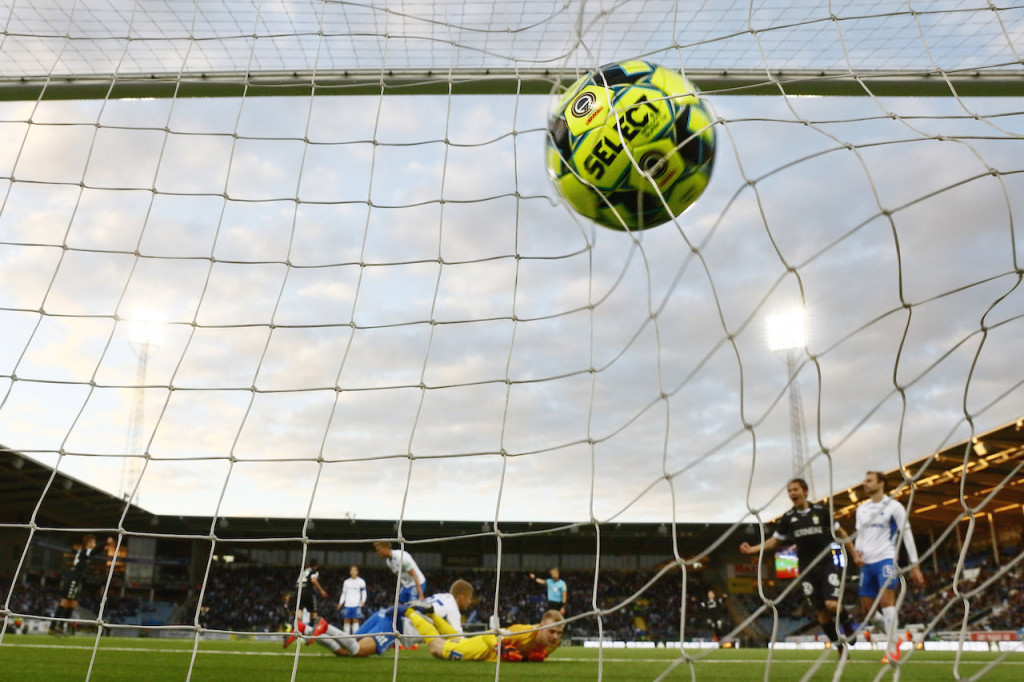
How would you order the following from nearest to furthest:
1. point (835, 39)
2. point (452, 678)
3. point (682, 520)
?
1. point (835, 39)
2. point (452, 678)
3. point (682, 520)

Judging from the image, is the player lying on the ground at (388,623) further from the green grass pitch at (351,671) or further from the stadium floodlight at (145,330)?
the stadium floodlight at (145,330)

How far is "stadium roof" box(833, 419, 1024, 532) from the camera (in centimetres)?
1606

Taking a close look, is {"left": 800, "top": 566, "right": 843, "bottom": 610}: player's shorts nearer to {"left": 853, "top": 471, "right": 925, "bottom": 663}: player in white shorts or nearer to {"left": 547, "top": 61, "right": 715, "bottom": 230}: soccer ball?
{"left": 853, "top": 471, "right": 925, "bottom": 663}: player in white shorts

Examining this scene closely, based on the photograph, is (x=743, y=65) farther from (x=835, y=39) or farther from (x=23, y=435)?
(x=23, y=435)

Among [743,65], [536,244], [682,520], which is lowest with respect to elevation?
[536,244]

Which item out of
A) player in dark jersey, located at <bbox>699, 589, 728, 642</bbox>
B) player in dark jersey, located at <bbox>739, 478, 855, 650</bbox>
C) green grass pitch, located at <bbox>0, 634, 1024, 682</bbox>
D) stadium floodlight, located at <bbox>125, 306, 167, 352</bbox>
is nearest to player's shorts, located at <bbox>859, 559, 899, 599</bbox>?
player in dark jersey, located at <bbox>739, 478, 855, 650</bbox>

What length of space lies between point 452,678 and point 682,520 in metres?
23.6

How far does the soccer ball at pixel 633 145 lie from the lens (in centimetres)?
267

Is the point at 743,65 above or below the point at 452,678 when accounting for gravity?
above

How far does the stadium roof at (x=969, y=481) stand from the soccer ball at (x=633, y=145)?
37.7 feet

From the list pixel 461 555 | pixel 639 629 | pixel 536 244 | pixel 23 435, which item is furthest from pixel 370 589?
pixel 536 244

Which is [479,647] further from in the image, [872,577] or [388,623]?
[872,577]

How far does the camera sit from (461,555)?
31.6 metres

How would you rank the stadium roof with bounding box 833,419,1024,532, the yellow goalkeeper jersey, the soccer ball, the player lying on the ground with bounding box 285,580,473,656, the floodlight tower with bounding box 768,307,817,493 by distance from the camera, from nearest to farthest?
the soccer ball
the yellow goalkeeper jersey
the player lying on the ground with bounding box 285,580,473,656
the floodlight tower with bounding box 768,307,817,493
the stadium roof with bounding box 833,419,1024,532
